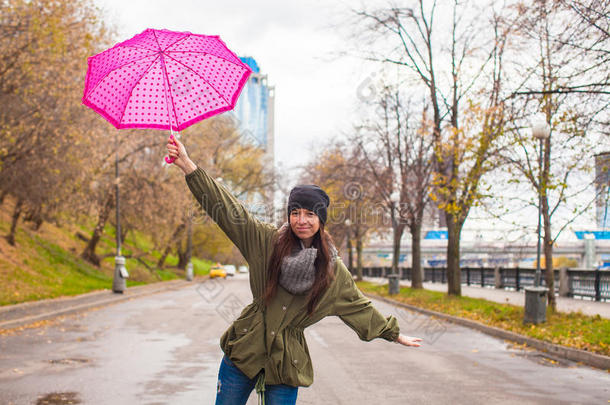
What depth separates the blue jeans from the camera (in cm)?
323

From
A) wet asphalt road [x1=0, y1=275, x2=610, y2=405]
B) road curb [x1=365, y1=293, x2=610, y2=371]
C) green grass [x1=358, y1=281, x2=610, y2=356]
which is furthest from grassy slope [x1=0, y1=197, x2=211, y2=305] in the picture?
green grass [x1=358, y1=281, x2=610, y2=356]

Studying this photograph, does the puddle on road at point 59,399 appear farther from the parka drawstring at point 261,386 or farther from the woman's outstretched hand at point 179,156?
the woman's outstretched hand at point 179,156

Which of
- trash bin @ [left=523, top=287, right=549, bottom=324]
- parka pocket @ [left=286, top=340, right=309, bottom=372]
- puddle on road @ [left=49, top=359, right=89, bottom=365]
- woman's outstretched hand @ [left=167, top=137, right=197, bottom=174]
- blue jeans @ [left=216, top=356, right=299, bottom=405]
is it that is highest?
woman's outstretched hand @ [left=167, top=137, right=197, bottom=174]

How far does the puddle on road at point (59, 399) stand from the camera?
6719 millimetres

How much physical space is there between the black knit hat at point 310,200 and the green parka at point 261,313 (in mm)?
187

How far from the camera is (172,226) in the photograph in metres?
35.7

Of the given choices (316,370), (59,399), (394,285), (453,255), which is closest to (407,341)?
(59,399)

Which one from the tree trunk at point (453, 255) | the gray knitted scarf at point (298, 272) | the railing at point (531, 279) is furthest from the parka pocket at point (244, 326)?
the railing at point (531, 279)

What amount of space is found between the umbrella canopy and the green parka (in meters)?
0.81

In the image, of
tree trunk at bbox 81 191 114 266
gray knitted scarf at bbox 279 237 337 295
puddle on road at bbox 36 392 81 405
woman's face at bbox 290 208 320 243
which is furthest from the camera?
tree trunk at bbox 81 191 114 266

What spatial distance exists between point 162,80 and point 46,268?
2626 centimetres

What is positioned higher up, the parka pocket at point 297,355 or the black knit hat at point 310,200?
the black knit hat at point 310,200

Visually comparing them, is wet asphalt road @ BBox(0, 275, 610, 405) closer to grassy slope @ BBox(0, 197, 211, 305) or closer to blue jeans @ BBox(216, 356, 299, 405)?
blue jeans @ BBox(216, 356, 299, 405)

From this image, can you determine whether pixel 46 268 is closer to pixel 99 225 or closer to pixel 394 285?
pixel 99 225
